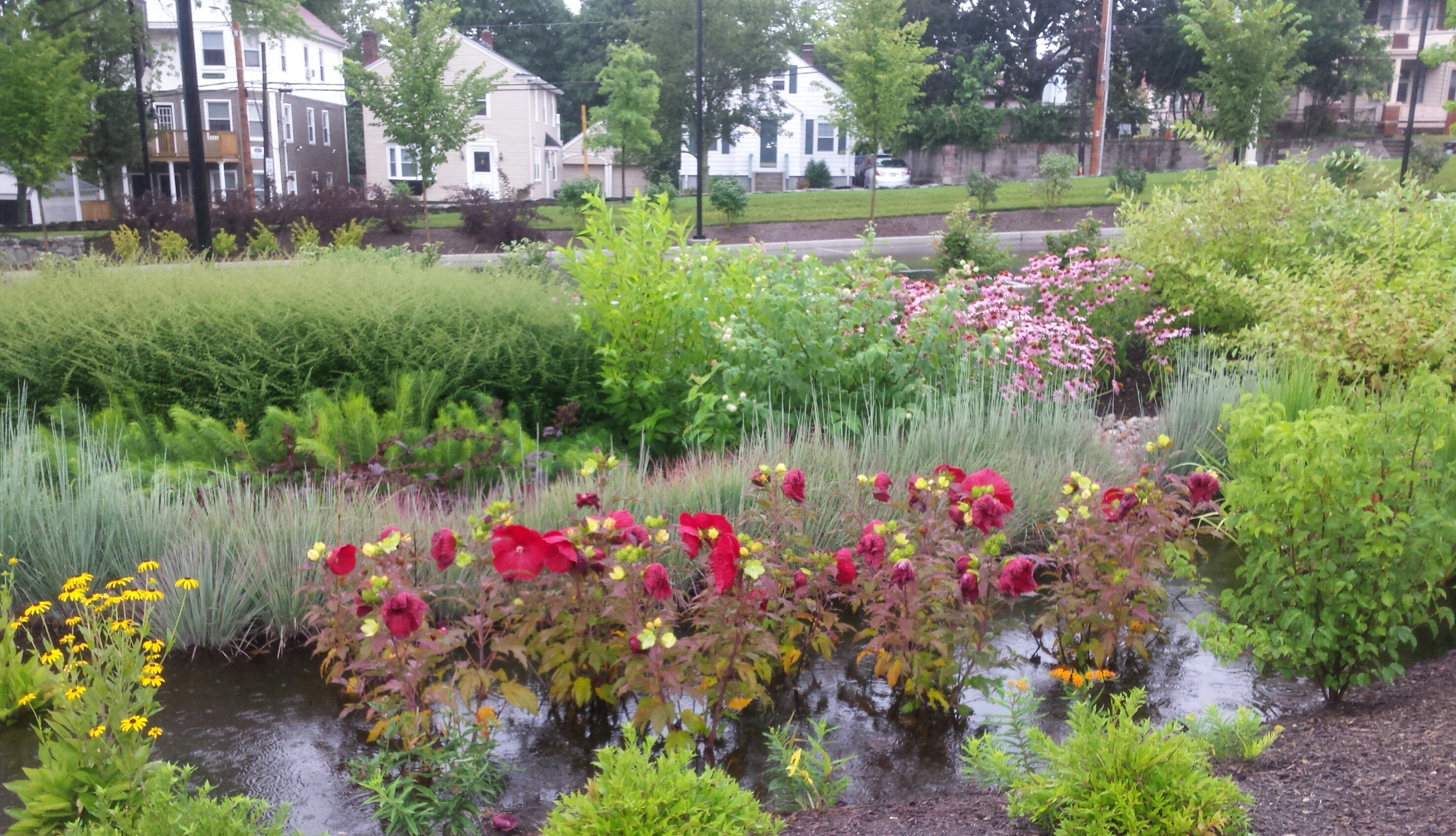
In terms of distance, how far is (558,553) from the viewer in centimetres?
279

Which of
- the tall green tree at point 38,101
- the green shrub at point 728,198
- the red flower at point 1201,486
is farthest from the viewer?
the green shrub at point 728,198

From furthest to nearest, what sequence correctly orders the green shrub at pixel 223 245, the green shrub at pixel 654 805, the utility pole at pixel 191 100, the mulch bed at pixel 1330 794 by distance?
the green shrub at pixel 223 245, the utility pole at pixel 191 100, the mulch bed at pixel 1330 794, the green shrub at pixel 654 805

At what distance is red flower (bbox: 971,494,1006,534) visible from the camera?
3072 millimetres

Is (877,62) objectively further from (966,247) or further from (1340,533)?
(1340,533)

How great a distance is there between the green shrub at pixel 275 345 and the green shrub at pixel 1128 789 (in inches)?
166

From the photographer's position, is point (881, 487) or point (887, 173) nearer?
point (881, 487)

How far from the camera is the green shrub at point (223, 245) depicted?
1897cm

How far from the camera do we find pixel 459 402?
5996 mm

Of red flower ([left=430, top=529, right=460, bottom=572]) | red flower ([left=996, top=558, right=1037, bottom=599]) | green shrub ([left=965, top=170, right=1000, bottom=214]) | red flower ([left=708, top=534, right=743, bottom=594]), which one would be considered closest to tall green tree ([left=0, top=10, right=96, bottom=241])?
green shrub ([left=965, top=170, right=1000, bottom=214])

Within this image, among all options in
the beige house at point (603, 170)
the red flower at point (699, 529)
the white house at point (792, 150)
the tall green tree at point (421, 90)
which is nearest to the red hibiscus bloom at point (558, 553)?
the red flower at point (699, 529)

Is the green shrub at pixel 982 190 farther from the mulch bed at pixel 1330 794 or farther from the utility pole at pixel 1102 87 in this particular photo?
the mulch bed at pixel 1330 794

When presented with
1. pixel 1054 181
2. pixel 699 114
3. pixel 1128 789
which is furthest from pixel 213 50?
pixel 1128 789

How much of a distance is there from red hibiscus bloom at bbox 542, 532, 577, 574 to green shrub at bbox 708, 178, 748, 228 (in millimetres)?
22500

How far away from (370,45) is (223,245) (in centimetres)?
2714
